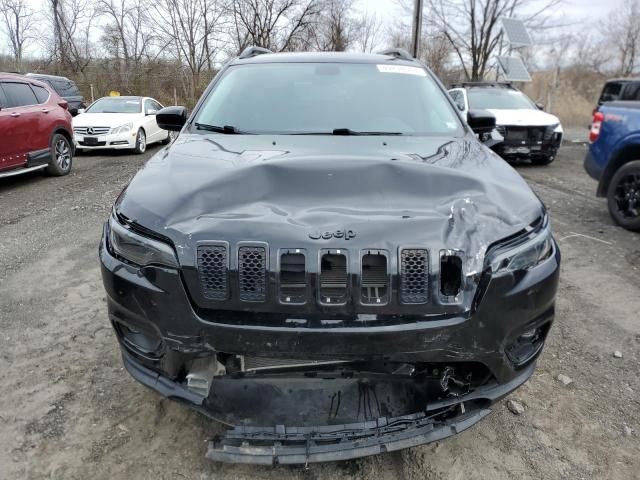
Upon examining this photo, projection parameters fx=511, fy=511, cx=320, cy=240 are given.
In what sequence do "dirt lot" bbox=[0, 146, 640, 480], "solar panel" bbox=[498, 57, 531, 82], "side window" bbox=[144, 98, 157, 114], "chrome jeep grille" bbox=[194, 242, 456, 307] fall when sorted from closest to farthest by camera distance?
"chrome jeep grille" bbox=[194, 242, 456, 307], "dirt lot" bbox=[0, 146, 640, 480], "side window" bbox=[144, 98, 157, 114], "solar panel" bbox=[498, 57, 531, 82]

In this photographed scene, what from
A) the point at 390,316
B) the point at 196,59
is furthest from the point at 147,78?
the point at 390,316

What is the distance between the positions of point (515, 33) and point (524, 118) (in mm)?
8523

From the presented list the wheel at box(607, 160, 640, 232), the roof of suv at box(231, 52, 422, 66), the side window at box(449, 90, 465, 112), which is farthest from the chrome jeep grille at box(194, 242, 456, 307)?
the side window at box(449, 90, 465, 112)

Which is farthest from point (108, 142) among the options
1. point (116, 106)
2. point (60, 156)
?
point (60, 156)

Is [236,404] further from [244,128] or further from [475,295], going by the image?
[244,128]

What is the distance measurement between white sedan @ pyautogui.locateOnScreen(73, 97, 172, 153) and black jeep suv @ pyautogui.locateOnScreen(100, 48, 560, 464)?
391 inches

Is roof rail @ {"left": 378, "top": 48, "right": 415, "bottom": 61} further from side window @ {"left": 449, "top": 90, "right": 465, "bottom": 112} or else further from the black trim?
side window @ {"left": 449, "top": 90, "right": 465, "bottom": 112}

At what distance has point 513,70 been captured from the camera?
17531 mm

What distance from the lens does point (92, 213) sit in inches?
255

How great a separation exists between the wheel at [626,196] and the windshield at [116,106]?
1049 cm

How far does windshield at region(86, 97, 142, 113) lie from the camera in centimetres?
1230

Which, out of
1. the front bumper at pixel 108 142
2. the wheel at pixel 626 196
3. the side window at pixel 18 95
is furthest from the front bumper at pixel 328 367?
the front bumper at pixel 108 142

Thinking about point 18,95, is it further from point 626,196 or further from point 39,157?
point 626,196

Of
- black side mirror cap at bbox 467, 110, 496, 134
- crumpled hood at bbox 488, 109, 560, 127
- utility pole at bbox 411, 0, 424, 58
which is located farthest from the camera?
utility pole at bbox 411, 0, 424, 58
